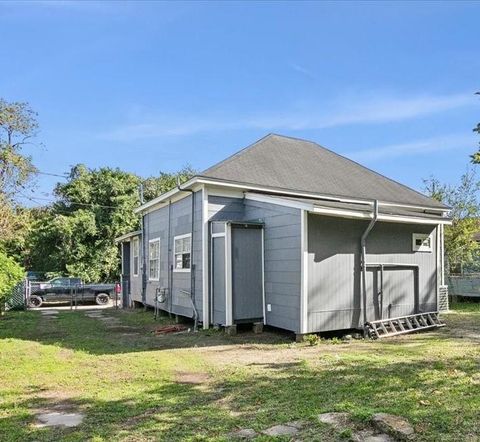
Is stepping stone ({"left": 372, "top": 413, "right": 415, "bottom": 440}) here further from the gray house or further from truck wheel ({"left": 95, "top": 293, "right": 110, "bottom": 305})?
truck wheel ({"left": 95, "top": 293, "right": 110, "bottom": 305})

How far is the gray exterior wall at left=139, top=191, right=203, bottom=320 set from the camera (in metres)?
11.0

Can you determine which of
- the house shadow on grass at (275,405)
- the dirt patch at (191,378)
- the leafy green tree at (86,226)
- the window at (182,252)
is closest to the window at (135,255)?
Answer: the window at (182,252)

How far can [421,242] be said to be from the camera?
10.9 metres

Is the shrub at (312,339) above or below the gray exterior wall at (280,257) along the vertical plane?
below

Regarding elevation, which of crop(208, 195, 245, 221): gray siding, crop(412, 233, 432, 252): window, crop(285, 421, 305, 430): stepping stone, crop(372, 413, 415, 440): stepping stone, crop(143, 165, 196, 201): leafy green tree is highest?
Result: crop(143, 165, 196, 201): leafy green tree

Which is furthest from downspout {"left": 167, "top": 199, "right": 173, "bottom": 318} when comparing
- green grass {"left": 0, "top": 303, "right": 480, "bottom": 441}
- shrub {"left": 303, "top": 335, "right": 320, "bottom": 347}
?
shrub {"left": 303, "top": 335, "right": 320, "bottom": 347}

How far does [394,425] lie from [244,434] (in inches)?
48.1

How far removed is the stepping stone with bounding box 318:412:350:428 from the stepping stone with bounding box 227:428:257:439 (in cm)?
63

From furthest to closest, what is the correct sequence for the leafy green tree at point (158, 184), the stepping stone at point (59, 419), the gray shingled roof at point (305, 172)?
1. the leafy green tree at point (158, 184)
2. the gray shingled roof at point (305, 172)
3. the stepping stone at point (59, 419)

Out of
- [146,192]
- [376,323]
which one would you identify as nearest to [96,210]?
[146,192]

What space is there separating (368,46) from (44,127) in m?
14.6

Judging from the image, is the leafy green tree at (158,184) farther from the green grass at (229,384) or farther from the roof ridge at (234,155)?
the green grass at (229,384)

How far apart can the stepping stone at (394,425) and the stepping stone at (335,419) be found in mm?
241

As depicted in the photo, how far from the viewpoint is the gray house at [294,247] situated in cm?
908
